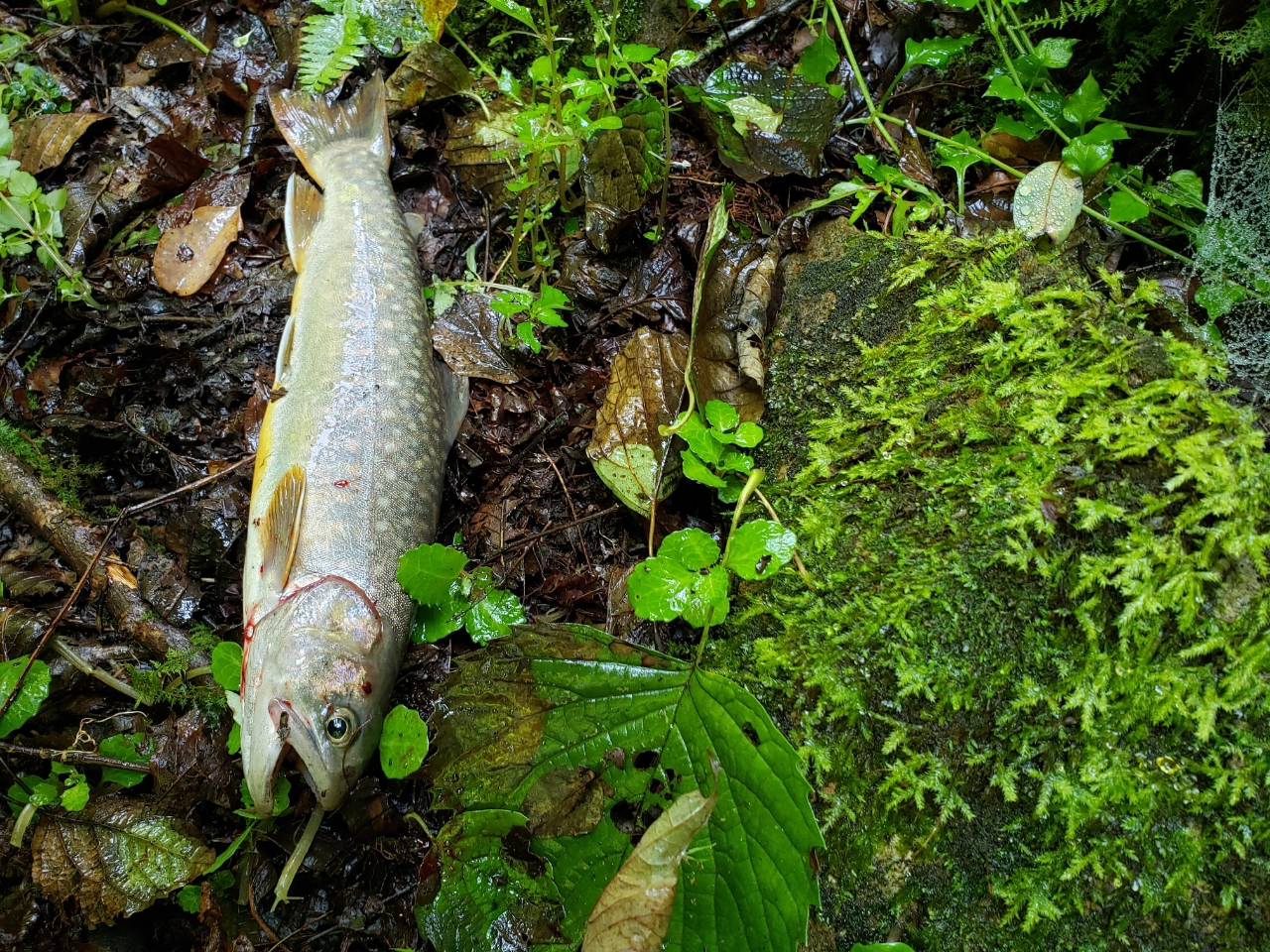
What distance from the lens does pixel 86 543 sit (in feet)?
10.2

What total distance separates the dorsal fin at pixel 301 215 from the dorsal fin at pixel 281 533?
4.30 feet

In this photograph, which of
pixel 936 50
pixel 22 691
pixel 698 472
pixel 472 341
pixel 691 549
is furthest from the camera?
pixel 472 341

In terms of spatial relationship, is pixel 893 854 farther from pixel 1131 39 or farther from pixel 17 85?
pixel 17 85

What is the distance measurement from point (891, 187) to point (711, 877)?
2.76 meters

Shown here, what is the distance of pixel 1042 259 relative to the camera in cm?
243

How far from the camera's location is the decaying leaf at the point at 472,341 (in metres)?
3.39

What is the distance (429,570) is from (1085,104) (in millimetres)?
3152

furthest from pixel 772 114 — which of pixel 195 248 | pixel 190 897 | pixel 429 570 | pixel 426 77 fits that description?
pixel 190 897

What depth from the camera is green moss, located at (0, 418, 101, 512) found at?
10.4ft

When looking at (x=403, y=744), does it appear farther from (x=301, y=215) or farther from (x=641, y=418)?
(x=301, y=215)

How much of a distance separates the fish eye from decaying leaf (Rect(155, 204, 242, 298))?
98.9 inches


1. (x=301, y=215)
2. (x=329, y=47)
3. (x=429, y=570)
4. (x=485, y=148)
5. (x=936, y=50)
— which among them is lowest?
(x=429, y=570)

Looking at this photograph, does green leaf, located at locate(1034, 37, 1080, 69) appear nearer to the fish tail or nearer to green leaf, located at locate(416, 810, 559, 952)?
the fish tail

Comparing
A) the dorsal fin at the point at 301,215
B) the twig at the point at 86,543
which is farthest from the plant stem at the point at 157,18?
the twig at the point at 86,543
